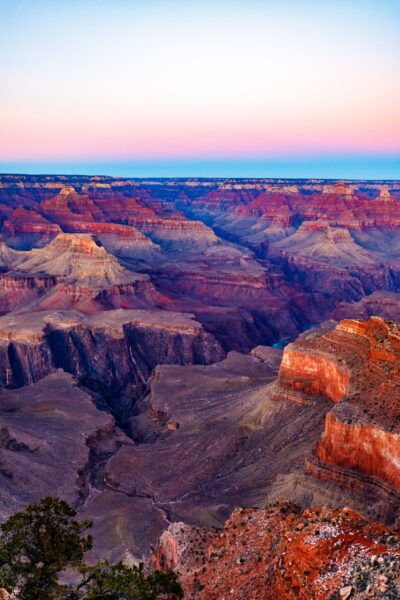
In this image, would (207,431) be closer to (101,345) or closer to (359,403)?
(359,403)

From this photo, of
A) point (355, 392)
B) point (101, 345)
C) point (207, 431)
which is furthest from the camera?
point (101, 345)

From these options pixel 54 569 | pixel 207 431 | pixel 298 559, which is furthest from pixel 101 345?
pixel 298 559

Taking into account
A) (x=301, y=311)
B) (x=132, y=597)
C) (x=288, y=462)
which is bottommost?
(x=301, y=311)

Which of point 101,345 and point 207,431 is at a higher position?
point 207,431

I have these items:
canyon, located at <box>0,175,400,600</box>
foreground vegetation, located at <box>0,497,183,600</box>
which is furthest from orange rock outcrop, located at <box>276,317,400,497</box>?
foreground vegetation, located at <box>0,497,183,600</box>

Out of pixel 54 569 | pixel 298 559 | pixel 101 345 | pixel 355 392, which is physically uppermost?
pixel 298 559

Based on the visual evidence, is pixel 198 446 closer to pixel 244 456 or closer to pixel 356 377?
pixel 244 456

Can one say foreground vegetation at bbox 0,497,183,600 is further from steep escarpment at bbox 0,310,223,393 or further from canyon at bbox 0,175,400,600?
steep escarpment at bbox 0,310,223,393

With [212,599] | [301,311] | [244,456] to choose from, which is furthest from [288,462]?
[301,311]
